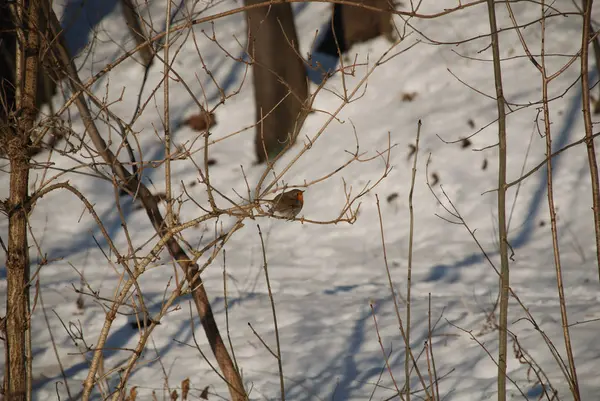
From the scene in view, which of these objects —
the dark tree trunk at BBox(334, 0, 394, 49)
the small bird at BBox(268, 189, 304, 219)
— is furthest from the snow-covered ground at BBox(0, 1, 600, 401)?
the small bird at BBox(268, 189, 304, 219)

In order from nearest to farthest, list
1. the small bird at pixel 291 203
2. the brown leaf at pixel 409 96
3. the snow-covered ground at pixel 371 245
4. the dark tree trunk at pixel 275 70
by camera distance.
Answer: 1. the small bird at pixel 291 203
2. the snow-covered ground at pixel 371 245
3. the dark tree trunk at pixel 275 70
4. the brown leaf at pixel 409 96

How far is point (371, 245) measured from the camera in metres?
7.14

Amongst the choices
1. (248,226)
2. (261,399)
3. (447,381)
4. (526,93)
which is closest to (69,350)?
(261,399)

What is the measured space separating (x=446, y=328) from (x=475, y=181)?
10.0 feet

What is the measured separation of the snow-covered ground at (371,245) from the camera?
428 cm

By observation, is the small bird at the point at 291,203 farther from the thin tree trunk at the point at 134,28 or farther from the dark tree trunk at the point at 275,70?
the dark tree trunk at the point at 275,70

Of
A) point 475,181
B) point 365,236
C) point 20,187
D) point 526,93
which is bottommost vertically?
point 20,187

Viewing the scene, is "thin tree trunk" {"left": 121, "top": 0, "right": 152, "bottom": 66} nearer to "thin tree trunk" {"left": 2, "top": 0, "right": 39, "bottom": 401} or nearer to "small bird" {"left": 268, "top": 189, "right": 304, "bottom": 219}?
"thin tree trunk" {"left": 2, "top": 0, "right": 39, "bottom": 401}

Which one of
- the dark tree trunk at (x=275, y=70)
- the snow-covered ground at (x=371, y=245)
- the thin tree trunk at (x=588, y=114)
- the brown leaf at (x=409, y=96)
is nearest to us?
the thin tree trunk at (x=588, y=114)

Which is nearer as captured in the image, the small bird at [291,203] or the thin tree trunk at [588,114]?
the thin tree trunk at [588,114]

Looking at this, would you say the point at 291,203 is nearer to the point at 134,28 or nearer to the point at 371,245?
the point at 134,28

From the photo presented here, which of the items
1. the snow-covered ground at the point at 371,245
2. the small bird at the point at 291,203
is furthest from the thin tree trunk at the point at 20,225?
the small bird at the point at 291,203

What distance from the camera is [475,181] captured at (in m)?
7.52

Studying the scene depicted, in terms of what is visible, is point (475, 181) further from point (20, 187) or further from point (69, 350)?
point (20, 187)
